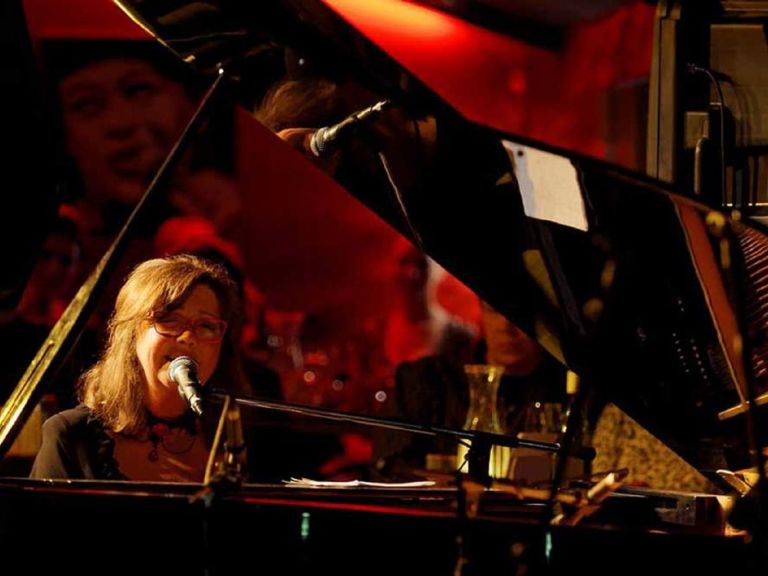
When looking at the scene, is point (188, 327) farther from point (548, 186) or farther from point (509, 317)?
point (548, 186)

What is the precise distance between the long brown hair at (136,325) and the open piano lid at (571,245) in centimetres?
67

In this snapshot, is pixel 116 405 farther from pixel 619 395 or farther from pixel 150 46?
pixel 150 46

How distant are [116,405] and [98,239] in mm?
4149

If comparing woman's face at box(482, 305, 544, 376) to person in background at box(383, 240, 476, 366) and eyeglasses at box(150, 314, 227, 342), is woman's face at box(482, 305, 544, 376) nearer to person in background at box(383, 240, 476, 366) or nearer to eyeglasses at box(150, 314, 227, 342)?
eyeglasses at box(150, 314, 227, 342)

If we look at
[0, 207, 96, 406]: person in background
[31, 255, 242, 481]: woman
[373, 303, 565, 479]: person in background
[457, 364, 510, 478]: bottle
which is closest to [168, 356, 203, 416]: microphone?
[31, 255, 242, 481]: woman

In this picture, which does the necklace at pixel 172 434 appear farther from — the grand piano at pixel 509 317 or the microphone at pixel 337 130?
the microphone at pixel 337 130

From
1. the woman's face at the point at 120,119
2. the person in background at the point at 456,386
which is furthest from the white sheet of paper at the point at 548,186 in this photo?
the woman's face at the point at 120,119

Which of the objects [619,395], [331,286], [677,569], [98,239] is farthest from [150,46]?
[677,569]

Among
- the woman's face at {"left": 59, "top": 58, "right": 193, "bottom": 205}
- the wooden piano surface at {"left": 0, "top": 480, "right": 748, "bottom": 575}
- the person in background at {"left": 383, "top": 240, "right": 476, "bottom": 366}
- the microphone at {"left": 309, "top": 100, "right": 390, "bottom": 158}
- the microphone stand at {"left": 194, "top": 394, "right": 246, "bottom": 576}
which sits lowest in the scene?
the wooden piano surface at {"left": 0, "top": 480, "right": 748, "bottom": 575}

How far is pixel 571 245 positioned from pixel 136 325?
1.21 meters

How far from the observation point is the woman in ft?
9.54

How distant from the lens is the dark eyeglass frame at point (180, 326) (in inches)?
117

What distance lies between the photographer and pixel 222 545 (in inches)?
80.7

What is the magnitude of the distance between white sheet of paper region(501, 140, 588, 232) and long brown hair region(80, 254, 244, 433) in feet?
3.43
